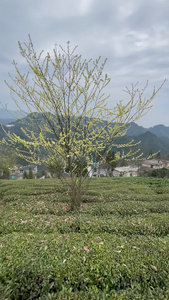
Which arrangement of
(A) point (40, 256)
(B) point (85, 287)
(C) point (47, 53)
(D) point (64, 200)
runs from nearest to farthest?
(B) point (85, 287) → (A) point (40, 256) → (C) point (47, 53) → (D) point (64, 200)

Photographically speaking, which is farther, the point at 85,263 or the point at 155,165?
the point at 155,165

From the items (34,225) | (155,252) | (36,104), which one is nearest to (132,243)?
(155,252)

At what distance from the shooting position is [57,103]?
4527 millimetres

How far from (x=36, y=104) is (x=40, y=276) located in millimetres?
3534

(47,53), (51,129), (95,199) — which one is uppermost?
(47,53)

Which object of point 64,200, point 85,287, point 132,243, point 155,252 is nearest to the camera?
point 85,287

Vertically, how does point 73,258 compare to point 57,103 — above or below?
below

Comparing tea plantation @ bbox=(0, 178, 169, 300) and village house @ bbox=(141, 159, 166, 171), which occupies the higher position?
tea plantation @ bbox=(0, 178, 169, 300)

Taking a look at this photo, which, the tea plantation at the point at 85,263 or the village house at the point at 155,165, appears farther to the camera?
the village house at the point at 155,165

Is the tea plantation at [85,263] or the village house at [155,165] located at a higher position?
the tea plantation at [85,263]

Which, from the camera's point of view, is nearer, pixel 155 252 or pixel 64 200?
pixel 155 252

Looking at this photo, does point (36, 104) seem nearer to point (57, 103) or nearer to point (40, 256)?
point (57, 103)

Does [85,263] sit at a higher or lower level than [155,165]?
higher

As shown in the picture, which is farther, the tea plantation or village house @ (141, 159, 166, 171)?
village house @ (141, 159, 166, 171)
